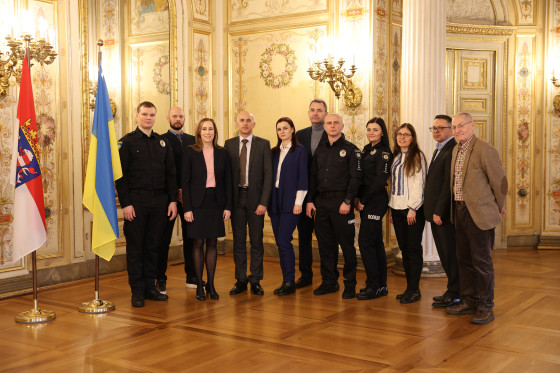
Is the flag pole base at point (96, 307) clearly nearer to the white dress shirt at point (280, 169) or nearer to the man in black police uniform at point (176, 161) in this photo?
the man in black police uniform at point (176, 161)

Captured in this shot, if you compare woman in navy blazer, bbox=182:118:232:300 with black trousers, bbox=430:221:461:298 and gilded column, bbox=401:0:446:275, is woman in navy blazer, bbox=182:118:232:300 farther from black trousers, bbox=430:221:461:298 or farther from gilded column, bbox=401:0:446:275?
gilded column, bbox=401:0:446:275

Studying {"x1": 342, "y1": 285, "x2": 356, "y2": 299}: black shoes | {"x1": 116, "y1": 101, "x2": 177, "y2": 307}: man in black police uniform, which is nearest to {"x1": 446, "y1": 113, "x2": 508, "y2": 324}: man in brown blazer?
{"x1": 342, "y1": 285, "x2": 356, "y2": 299}: black shoes

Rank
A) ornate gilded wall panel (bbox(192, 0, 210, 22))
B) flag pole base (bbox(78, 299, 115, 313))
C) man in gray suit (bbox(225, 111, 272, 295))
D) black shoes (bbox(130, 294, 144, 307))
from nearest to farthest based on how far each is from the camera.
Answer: flag pole base (bbox(78, 299, 115, 313)), black shoes (bbox(130, 294, 144, 307)), man in gray suit (bbox(225, 111, 272, 295)), ornate gilded wall panel (bbox(192, 0, 210, 22))

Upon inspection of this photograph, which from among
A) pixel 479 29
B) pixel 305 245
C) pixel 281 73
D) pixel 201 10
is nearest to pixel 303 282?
pixel 305 245

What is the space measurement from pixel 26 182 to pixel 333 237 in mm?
2555

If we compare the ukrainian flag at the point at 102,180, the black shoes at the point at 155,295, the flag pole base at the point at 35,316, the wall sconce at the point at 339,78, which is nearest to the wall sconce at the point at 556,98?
the wall sconce at the point at 339,78

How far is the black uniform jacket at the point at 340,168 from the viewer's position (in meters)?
5.52

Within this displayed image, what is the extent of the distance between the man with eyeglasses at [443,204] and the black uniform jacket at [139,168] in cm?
217

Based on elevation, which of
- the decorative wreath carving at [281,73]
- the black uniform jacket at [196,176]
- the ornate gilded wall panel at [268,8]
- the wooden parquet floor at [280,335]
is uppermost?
the ornate gilded wall panel at [268,8]

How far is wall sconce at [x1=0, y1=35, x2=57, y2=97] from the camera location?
5602 mm

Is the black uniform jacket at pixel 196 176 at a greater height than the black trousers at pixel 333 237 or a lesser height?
greater

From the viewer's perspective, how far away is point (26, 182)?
4949 millimetres

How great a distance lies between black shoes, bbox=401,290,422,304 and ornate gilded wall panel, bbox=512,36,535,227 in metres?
4.14

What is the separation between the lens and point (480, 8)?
8.99 m
